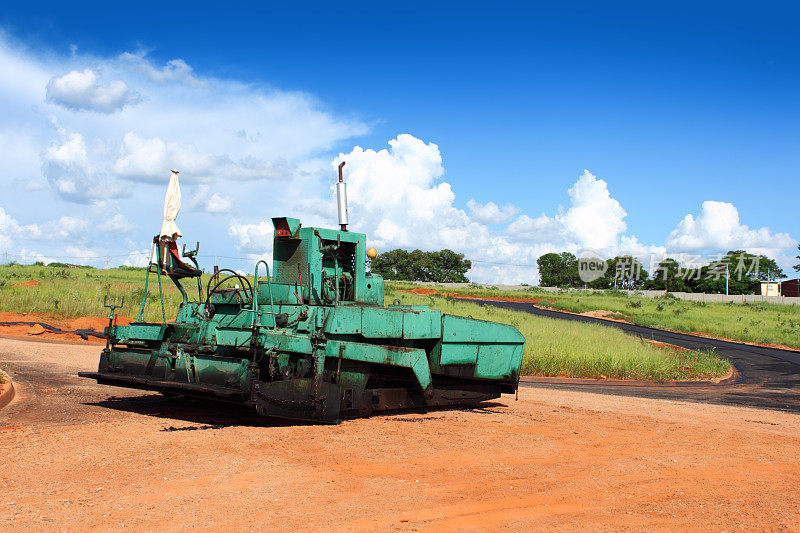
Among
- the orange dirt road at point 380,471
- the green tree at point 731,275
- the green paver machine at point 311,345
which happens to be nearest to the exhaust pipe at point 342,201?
the green paver machine at point 311,345

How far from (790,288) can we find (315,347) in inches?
3845

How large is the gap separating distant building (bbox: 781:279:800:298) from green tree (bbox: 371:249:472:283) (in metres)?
44.2

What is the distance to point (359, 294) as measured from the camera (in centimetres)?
986

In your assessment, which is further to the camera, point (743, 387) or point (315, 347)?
point (743, 387)

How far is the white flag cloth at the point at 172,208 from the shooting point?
8625mm

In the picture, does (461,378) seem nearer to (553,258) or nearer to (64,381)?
(64,381)

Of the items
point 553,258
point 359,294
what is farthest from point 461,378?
point 553,258

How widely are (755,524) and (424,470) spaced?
9.22 feet

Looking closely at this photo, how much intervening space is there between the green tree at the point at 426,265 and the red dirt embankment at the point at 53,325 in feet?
259

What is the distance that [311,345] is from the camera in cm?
795

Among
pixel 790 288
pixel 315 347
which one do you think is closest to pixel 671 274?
pixel 790 288

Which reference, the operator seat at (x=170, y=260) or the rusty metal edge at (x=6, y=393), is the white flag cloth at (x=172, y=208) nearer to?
the operator seat at (x=170, y=260)

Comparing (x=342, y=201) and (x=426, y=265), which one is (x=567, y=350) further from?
(x=426, y=265)

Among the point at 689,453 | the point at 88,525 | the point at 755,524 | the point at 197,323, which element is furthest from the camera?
the point at 197,323
